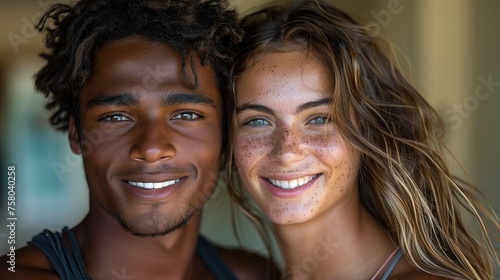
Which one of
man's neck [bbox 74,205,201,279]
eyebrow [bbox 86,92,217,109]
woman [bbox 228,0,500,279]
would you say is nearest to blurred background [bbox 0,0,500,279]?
woman [bbox 228,0,500,279]

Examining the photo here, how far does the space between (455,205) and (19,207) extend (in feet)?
11.8

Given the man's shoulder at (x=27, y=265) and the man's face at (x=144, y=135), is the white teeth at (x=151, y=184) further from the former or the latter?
the man's shoulder at (x=27, y=265)

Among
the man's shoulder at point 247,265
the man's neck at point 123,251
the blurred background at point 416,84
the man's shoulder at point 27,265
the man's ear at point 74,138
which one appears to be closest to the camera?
the man's shoulder at point 27,265

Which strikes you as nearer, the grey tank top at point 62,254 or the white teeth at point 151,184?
the grey tank top at point 62,254

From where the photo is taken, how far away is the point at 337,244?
233 cm

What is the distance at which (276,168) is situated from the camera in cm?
226

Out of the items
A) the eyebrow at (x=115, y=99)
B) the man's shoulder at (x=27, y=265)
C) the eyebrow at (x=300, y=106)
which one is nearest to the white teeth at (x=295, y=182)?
the eyebrow at (x=300, y=106)

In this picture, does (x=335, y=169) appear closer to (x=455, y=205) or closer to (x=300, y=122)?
(x=300, y=122)

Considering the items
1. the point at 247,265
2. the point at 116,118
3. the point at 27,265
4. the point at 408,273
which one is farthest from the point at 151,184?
the point at 408,273

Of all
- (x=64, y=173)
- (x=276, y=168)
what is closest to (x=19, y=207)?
(x=64, y=173)

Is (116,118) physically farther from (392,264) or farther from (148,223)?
(392,264)

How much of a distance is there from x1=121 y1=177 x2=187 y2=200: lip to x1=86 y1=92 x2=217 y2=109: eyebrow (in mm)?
260

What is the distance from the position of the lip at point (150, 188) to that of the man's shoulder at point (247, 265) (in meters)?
0.63

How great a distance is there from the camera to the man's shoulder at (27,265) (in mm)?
2078
